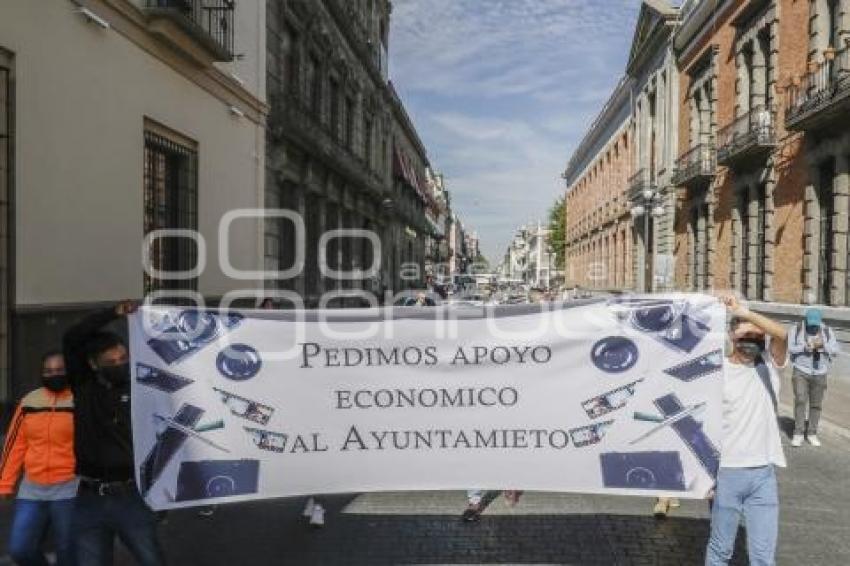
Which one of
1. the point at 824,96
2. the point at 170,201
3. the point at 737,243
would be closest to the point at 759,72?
the point at 737,243

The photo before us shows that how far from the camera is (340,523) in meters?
6.36

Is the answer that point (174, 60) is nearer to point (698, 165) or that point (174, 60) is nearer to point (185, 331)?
point (185, 331)

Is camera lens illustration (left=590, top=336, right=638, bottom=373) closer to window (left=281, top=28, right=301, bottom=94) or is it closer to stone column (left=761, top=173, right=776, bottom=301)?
window (left=281, top=28, right=301, bottom=94)

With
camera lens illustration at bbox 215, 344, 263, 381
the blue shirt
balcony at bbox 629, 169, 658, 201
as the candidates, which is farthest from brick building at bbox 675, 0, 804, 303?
camera lens illustration at bbox 215, 344, 263, 381

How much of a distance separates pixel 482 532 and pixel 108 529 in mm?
2930

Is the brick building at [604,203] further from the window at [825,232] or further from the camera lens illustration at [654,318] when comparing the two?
the camera lens illustration at [654,318]

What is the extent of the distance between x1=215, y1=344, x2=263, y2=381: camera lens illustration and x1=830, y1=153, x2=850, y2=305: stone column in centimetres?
1617

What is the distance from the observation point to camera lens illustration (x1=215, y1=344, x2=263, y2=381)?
4988 millimetres

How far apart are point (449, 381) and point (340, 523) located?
78.6 inches

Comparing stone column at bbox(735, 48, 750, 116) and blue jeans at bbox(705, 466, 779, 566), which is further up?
stone column at bbox(735, 48, 750, 116)

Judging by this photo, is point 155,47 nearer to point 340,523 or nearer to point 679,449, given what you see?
point 340,523

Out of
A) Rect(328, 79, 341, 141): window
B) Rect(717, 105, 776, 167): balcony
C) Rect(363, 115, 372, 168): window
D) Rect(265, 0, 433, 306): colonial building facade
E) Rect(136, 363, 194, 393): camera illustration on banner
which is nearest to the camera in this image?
Rect(136, 363, 194, 393): camera illustration on banner

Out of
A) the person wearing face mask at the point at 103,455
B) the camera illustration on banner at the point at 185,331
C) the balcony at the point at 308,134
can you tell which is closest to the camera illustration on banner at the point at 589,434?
the camera illustration on banner at the point at 185,331

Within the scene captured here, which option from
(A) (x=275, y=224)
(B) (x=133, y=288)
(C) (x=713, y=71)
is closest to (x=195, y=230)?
(B) (x=133, y=288)
